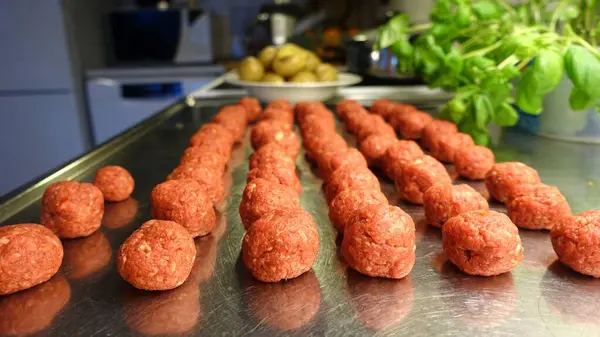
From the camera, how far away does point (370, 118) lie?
160 centimetres

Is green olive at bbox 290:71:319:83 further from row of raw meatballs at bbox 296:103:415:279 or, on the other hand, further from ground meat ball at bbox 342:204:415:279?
ground meat ball at bbox 342:204:415:279

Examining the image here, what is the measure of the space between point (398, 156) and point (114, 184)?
65 cm

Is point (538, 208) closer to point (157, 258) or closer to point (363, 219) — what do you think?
point (363, 219)

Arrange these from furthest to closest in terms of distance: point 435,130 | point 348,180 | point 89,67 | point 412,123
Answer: point 89,67
point 412,123
point 435,130
point 348,180

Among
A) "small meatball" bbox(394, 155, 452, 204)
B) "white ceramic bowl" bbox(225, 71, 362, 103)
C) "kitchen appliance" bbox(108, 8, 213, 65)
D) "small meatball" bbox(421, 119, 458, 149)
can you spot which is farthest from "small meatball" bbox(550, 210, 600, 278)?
"kitchen appliance" bbox(108, 8, 213, 65)

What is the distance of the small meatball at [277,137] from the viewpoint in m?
1.35

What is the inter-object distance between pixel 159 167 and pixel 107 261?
51 centimetres

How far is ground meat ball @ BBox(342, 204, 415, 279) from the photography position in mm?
756

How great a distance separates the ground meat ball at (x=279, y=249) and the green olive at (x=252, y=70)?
1.52m

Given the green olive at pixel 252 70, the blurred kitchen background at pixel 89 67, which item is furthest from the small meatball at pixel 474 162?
the blurred kitchen background at pixel 89 67

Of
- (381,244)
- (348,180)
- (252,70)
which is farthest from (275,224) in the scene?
(252,70)

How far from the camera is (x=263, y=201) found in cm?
91

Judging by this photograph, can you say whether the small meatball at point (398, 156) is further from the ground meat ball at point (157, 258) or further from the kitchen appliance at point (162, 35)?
the kitchen appliance at point (162, 35)

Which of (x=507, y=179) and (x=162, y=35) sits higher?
(x=162, y=35)
